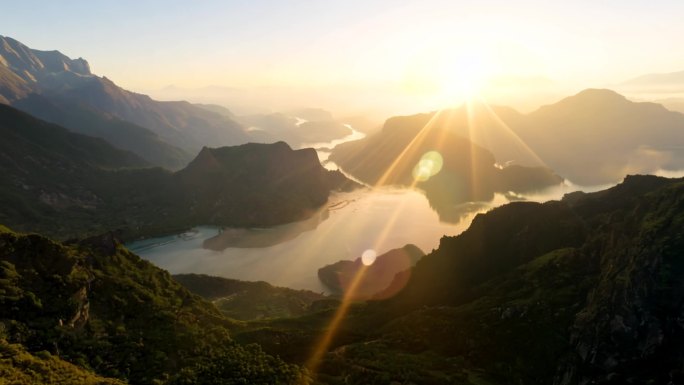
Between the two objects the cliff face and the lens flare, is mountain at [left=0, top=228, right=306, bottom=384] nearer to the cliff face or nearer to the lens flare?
the cliff face

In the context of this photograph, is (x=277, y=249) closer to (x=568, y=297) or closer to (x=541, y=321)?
(x=568, y=297)

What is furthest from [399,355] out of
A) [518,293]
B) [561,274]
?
[561,274]

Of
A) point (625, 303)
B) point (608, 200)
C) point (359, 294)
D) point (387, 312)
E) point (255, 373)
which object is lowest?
point (359, 294)

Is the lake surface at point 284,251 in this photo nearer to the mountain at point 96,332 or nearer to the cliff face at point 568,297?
the cliff face at point 568,297

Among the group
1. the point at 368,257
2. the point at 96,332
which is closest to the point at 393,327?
the point at 96,332

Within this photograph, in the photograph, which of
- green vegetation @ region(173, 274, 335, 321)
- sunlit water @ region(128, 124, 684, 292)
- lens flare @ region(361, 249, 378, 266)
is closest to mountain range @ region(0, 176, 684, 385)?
green vegetation @ region(173, 274, 335, 321)

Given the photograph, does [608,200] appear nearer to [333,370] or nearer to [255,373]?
[333,370]
